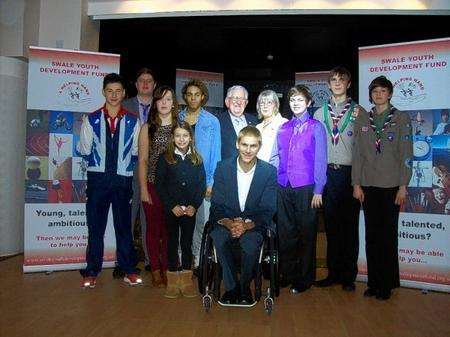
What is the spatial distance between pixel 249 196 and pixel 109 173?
3.62 ft

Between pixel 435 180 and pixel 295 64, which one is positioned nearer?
pixel 435 180

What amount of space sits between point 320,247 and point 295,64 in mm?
3439

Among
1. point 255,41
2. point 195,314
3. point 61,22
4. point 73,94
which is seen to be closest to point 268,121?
point 195,314

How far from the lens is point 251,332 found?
2.34m

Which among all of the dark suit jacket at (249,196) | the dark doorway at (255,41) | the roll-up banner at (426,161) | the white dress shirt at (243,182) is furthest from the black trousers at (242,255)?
the dark doorway at (255,41)

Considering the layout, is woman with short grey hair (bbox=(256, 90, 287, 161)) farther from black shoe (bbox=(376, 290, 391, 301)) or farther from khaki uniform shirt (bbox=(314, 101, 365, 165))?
black shoe (bbox=(376, 290, 391, 301))

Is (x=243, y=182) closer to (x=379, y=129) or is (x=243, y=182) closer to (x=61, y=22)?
(x=379, y=129)

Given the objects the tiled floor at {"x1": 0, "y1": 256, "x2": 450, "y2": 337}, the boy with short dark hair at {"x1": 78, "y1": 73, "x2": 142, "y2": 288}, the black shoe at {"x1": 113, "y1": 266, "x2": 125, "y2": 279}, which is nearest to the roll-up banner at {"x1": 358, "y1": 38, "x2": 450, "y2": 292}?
the tiled floor at {"x1": 0, "y1": 256, "x2": 450, "y2": 337}

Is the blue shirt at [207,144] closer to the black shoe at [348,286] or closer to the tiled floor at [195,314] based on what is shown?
the tiled floor at [195,314]

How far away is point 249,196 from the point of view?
281 centimetres

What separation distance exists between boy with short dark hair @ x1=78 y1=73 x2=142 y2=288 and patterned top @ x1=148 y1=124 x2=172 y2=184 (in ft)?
0.51

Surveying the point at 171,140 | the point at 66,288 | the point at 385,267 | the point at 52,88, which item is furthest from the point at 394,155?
the point at 52,88

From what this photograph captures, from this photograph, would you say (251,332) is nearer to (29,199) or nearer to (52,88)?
(29,199)

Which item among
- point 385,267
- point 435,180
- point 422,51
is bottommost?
point 385,267
